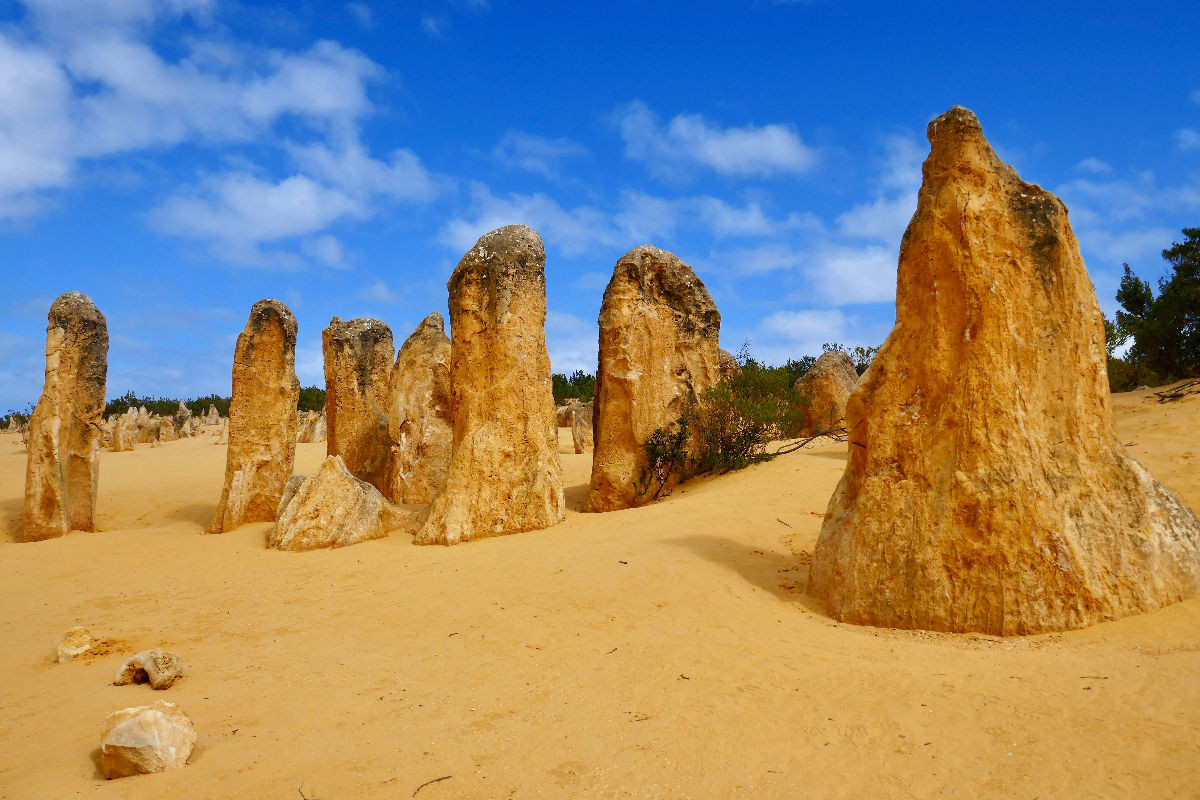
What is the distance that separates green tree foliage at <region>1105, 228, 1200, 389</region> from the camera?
56.4 feet

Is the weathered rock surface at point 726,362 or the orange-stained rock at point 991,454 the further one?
the weathered rock surface at point 726,362

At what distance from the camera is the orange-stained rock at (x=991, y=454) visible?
4602mm

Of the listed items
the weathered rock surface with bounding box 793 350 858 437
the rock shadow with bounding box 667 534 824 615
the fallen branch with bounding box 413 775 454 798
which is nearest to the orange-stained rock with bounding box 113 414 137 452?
the weathered rock surface with bounding box 793 350 858 437

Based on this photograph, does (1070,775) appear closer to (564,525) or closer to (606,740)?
(606,740)

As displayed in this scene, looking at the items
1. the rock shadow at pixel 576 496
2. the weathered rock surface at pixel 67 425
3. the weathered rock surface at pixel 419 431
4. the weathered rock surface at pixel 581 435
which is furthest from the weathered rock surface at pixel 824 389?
the weathered rock surface at pixel 67 425

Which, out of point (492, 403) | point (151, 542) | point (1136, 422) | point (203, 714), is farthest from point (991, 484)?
point (151, 542)

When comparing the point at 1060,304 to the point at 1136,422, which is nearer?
the point at 1060,304

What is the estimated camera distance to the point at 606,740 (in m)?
3.45

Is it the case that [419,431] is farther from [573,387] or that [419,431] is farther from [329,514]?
[573,387]

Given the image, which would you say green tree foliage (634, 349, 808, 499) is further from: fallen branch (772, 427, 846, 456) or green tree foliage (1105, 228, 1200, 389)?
green tree foliage (1105, 228, 1200, 389)

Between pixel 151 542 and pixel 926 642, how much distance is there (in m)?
9.76

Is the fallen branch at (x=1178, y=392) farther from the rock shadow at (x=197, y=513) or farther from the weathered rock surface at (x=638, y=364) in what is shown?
the rock shadow at (x=197, y=513)

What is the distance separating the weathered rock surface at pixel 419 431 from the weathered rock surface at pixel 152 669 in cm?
748

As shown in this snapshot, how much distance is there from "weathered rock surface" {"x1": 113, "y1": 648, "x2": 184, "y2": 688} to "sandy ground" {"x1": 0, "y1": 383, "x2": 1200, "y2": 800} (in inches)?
2.9
